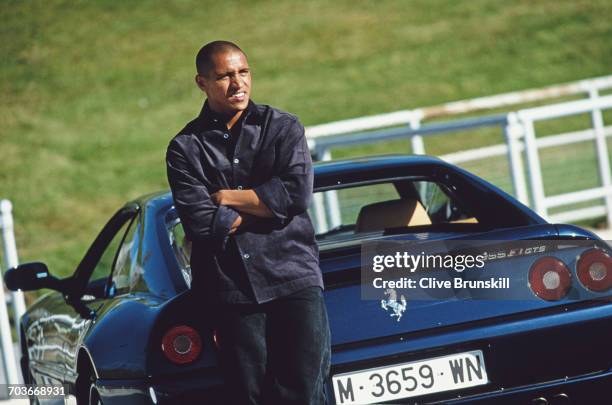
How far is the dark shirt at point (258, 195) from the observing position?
3859 millimetres

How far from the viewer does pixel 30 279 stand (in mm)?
5992

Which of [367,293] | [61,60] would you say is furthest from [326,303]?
[61,60]

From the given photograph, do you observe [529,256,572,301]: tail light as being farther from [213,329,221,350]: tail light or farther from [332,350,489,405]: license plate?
[213,329,221,350]: tail light

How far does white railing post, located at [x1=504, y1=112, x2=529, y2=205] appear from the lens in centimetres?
1006

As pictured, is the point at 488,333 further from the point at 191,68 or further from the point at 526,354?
the point at 191,68

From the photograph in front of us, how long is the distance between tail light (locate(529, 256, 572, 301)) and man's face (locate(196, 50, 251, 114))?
127cm

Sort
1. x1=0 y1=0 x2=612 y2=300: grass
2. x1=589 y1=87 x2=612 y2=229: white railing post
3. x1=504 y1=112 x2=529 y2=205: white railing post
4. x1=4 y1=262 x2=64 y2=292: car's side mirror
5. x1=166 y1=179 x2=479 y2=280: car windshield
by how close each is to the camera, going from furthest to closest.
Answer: x1=0 y1=0 x2=612 y2=300: grass → x1=589 y1=87 x2=612 y2=229: white railing post → x1=504 y1=112 x2=529 y2=205: white railing post → x1=4 y1=262 x2=64 y2=292: car's side mirror → x1=166 y1=179 x2=479 y2=280: car windshield

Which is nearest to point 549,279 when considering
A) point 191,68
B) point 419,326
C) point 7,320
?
point 419,326

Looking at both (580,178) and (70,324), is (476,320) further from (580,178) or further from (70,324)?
(580,178)

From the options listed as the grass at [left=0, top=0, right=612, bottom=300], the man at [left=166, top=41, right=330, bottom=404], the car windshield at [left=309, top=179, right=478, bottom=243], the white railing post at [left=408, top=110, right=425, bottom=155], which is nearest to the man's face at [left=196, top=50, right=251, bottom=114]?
the man at [left=166, top=41, right=330, bottom=404]

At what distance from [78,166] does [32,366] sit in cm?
1789

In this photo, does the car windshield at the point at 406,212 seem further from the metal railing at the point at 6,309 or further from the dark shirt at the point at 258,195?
the metal railing at the point at 6,309

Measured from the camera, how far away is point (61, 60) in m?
31.0

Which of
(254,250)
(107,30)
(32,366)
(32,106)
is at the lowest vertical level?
(32,366)
